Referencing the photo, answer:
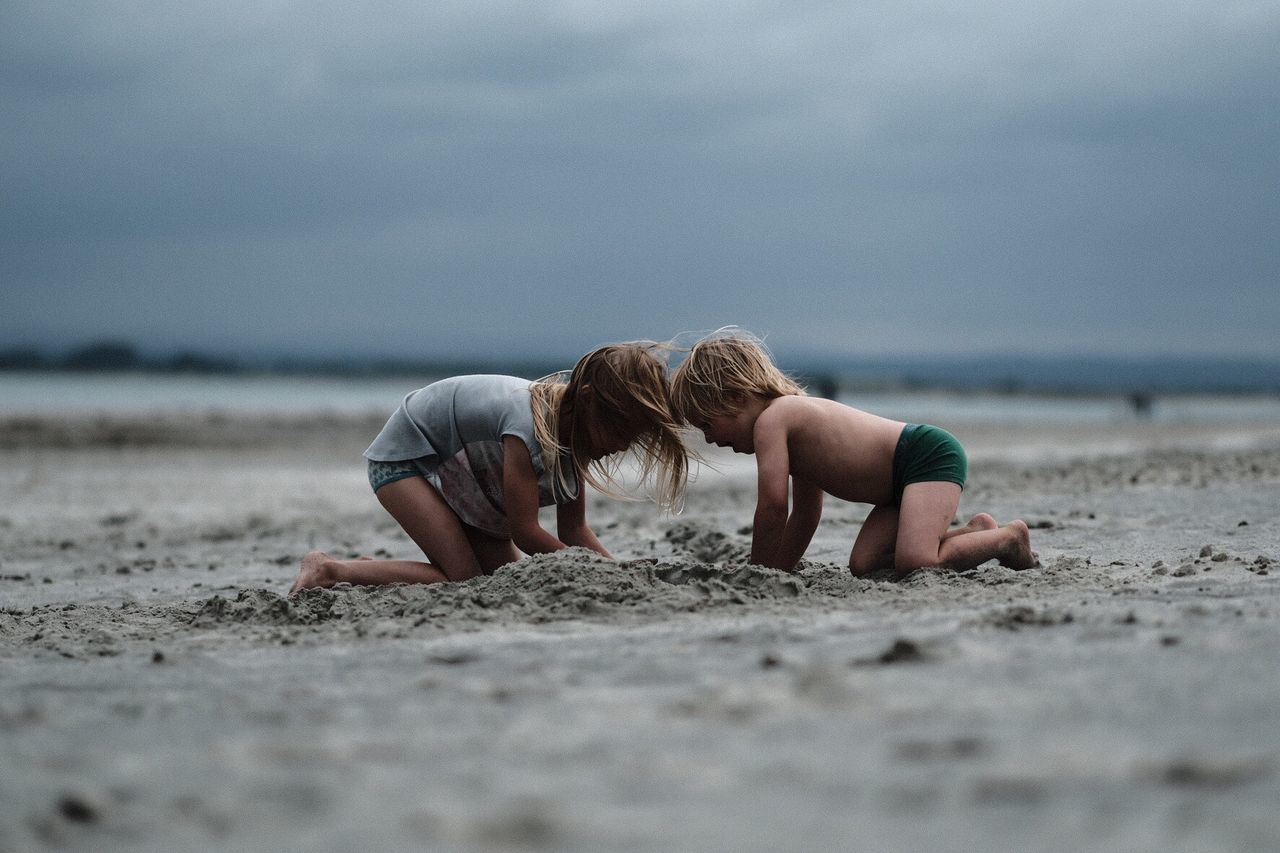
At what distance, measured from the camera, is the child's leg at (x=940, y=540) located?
4020mm

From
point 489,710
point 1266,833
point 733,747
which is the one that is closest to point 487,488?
point 489,710

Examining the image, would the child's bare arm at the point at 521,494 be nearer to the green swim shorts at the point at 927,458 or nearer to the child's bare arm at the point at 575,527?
the child's bare arm at the point at 575,527

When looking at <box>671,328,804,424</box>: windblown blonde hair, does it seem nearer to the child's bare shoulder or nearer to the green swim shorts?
the child's bare shoulder

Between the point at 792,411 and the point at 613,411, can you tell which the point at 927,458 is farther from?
the point at 613,411

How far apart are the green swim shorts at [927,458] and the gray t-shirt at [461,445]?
117 centimetres

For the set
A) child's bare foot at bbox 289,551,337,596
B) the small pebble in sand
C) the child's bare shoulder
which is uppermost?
the child's bare shoulder

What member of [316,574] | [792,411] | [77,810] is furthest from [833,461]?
[77,810]

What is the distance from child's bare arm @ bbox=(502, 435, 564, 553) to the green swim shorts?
125 cm

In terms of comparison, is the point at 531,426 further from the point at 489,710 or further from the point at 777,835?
the point at 777,835

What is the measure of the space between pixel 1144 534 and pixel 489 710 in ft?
11.9

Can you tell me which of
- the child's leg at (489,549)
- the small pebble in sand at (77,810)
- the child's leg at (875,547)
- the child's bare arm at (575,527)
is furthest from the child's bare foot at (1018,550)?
the small pebble in sand at (77,810)

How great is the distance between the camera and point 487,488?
432 centimetres

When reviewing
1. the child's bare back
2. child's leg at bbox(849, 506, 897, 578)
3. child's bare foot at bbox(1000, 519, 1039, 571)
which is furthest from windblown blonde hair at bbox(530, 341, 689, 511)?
child's bare foot at bbox(1000, 519, 1039, 571)

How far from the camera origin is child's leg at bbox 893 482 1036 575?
402 centimetres
